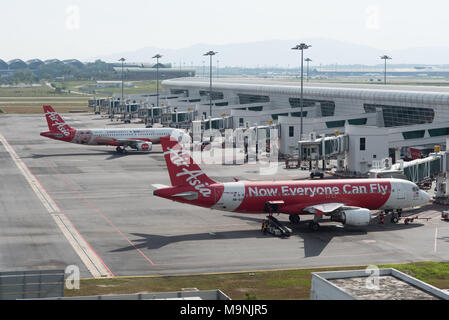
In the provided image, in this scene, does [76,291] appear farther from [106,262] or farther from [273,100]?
[273,100]

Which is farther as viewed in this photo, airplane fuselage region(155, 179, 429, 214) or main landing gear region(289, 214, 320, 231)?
A: main landing gear region(289, 214, 320, 231)

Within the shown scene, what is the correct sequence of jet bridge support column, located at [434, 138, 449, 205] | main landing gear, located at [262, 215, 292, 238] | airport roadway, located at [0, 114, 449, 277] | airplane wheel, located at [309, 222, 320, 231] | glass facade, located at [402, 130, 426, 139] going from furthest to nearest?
glass facade, located at [402, 130, 426, 139] < jet bridge support column, located at [434, 138, 449, 205] < airplane wheel, located at [309, 222, 320, 231] < main landing gear, located at [262, 215, 292, 238] < airport roadway, located at [0, 114, 449, 277]

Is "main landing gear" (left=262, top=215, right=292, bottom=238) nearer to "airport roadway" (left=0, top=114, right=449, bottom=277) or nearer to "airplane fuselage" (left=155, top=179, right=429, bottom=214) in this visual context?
"airport roadway" (left=0, top=114, right=449, bottom=277)

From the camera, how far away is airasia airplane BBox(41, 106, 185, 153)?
379 feet

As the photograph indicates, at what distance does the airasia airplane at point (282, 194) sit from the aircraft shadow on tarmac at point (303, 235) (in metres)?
1.09

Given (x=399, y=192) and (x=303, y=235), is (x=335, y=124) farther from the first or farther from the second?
(x=303, y=235)

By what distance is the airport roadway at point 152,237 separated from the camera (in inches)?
1960

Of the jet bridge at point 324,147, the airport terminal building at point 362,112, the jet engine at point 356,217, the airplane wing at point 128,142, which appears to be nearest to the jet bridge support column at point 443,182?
the jet engine at point 356,217

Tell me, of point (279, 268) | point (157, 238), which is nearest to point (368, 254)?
point (279, 268)

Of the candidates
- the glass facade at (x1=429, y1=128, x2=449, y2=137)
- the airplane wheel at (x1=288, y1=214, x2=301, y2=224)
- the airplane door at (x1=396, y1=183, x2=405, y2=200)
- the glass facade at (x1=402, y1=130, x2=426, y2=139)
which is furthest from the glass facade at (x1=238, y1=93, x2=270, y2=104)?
the airplane wheel at (x1=288, y1=214, x2=301, y2=224)

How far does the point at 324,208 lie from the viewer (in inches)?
2330

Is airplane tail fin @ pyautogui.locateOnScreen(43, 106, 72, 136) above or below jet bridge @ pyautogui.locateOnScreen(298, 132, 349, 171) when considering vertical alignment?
above

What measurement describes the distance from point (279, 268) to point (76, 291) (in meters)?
14.7
